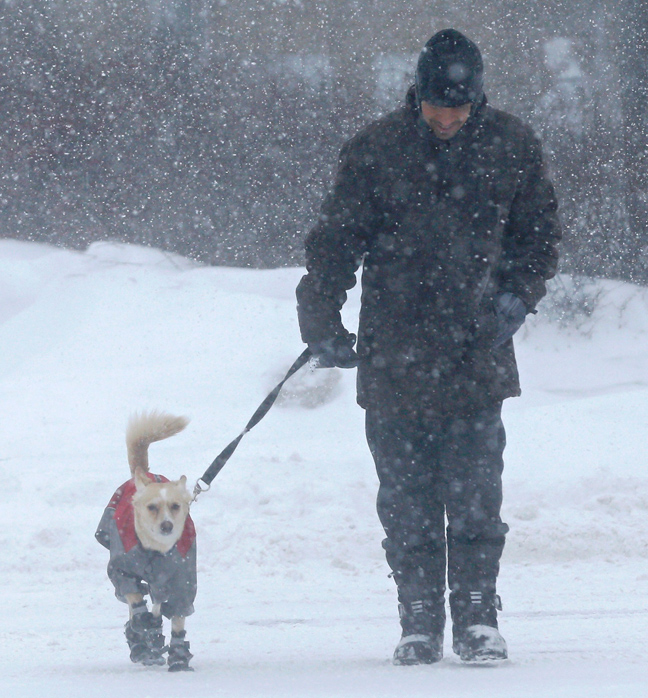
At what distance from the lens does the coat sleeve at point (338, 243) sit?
2674 mm

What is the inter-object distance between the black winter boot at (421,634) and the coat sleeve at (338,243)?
79 cm

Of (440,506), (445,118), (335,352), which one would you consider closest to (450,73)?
(445,118)

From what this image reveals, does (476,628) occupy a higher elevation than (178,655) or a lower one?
higher

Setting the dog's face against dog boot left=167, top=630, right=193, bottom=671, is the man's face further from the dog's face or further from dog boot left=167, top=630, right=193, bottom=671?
dog boot left=167, top=630, right=193, bottom=671

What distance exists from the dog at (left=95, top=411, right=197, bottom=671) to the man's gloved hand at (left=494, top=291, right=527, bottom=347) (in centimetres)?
101

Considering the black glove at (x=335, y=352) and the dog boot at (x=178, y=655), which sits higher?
the black glove at (x=335, y=352)

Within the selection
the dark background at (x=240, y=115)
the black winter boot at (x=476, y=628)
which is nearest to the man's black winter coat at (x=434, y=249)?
the black winter boot at (x=476, y=628)

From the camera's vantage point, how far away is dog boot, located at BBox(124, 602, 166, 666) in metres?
2.72

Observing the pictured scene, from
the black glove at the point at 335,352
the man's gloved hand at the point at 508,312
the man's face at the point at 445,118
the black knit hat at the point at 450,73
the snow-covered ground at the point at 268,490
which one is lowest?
the snow-covered ground at the point at 268,490

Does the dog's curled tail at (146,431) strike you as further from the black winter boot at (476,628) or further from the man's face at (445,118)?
the man's face at (445,118)

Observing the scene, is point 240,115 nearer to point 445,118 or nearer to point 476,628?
point 445,118

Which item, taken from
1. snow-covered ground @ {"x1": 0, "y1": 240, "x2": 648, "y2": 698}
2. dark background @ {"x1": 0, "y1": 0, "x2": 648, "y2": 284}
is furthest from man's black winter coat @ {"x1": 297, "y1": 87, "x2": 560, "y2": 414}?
dark background @ {"x1": 0, "y1": 0, "x2": 648, "y2": 284}

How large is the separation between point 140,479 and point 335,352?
701mm

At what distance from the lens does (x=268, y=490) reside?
5.66 meters
